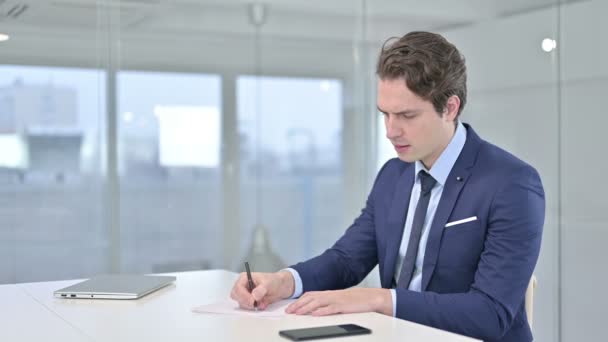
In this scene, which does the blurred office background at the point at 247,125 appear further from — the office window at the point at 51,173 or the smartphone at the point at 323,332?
the smartphone at the point at 323,332

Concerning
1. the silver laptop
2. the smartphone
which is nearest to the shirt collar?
the smartphone

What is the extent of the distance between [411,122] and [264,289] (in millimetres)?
690

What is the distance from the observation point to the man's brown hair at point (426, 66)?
256 cm

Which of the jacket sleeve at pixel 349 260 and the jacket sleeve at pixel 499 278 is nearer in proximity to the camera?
the jacket sleeve at pixel 499 278

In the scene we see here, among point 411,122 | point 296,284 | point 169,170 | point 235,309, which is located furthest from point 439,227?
point 169,170

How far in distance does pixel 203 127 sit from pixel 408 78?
2778mm

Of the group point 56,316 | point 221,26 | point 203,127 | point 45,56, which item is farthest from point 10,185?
point 56,316

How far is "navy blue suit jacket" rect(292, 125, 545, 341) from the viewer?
7.73ft

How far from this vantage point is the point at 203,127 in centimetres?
517

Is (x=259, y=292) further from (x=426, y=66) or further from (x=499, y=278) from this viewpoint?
(x=426, y=66)

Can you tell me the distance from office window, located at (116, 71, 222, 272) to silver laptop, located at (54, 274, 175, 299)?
212cm

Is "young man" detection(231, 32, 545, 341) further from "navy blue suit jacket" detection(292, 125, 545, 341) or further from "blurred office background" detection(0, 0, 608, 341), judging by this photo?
"blurred office background" detection(0, 0, 608, 341)

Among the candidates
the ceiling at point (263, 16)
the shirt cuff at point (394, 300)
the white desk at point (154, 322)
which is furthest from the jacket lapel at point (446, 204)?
the ceiling at point (263, 16)

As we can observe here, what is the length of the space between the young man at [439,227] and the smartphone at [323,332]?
0.20 metres
